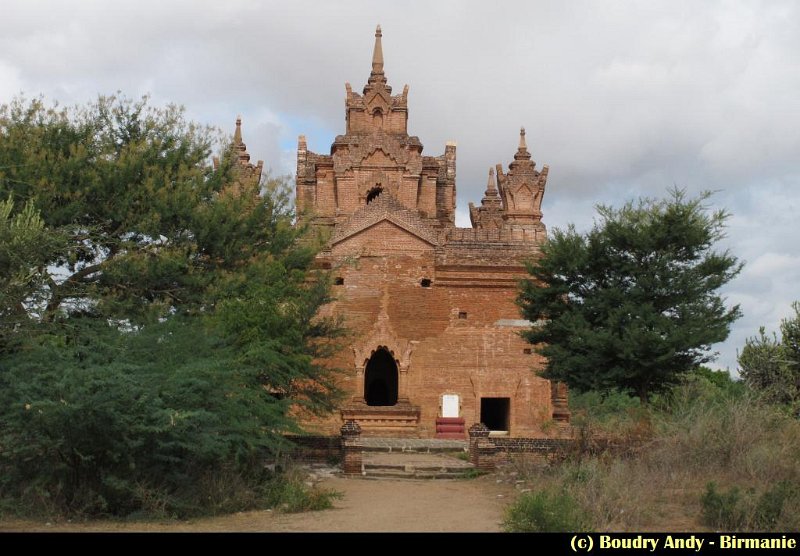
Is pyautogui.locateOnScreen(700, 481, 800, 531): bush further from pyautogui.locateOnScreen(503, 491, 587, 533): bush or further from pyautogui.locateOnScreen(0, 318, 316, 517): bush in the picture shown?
pyautogui.locateOnScreen(0, 318, 316, 517): bush

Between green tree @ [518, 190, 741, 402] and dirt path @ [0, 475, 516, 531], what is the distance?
13.2 ft

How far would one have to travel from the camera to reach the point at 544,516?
467 inches

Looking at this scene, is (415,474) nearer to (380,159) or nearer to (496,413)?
(496,413)

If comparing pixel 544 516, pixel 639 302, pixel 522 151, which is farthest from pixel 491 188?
pixel 544 516

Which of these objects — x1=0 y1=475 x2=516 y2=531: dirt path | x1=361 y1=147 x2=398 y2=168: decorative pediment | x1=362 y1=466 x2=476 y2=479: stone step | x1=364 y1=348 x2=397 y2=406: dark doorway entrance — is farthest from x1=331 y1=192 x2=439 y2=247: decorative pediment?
x1=0 y1=475 x2=516 y2=531: dirt path

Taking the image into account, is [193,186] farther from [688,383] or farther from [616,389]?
[688,383]

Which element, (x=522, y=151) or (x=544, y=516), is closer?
(x=544, y=516)

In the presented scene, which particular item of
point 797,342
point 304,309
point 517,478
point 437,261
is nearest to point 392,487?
point 517,478

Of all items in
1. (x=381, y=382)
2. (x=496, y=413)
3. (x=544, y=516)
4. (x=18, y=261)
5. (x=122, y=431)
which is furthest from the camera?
(x=381, y=382)

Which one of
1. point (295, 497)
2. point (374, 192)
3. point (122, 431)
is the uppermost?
point (374, 192)

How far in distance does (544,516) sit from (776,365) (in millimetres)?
8650

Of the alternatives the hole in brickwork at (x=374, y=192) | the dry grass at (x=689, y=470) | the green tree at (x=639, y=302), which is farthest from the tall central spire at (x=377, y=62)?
the dry grass at (x=689, y=470)

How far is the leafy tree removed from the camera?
1795 cm

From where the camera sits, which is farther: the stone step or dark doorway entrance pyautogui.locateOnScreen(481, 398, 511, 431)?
dark doorway entrance pyautogui.locateOnScreen(481, 398, 511, 431)
